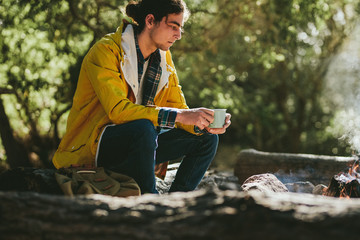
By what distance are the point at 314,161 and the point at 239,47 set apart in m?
4.99

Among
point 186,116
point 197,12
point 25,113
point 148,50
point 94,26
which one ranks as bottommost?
point 25,113

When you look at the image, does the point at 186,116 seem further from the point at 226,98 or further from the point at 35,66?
the point at 226,98

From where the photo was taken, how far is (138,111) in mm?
2834

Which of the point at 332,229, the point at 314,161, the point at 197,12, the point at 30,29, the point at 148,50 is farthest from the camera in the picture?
the point at 197,12

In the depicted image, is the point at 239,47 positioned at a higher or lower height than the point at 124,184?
higher

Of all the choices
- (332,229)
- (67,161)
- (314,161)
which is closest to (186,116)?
(67,161)

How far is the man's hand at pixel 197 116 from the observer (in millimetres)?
2854

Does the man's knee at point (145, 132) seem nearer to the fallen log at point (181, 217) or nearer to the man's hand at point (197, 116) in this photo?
the man's hand at point (197, 116)

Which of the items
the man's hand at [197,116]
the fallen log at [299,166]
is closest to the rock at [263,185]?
the man's hand at [197,116]

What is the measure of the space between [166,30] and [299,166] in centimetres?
212

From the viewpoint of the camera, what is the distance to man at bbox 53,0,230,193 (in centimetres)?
282

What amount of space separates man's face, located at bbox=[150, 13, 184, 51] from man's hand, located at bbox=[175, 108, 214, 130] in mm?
660

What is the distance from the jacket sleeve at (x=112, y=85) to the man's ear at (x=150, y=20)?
0.33 m

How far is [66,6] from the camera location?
231 inches
